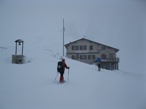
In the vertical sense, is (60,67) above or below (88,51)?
below

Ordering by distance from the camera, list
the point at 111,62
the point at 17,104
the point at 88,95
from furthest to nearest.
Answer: the point at 111,62
the point at 88,95
the point at 17,104

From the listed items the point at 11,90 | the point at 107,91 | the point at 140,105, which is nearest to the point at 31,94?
the point at 11,90

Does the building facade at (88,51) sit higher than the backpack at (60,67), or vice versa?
the building facade at (88,51)

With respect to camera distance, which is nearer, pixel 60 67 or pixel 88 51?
pixel 60 67

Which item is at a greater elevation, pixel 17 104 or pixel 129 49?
pixel 129 49

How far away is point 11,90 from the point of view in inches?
272

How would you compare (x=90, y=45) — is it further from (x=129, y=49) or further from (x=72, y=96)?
(x=72, y=96)

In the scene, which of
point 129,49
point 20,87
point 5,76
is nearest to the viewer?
point 20,87

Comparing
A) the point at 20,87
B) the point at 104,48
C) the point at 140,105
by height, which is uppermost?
the point at 104,48

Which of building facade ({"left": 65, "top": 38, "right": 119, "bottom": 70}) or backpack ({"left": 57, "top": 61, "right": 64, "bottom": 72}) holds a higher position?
building facade ({"left": 65, "top": 38, "right": 119, "bottom": 70})

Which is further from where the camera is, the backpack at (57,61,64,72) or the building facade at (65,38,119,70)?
the building facade at (65,38,119,70)

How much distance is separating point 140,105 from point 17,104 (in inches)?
168

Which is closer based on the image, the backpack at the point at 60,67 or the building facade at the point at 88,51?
the backpack at the point at 60,67

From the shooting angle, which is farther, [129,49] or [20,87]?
[129,49]
